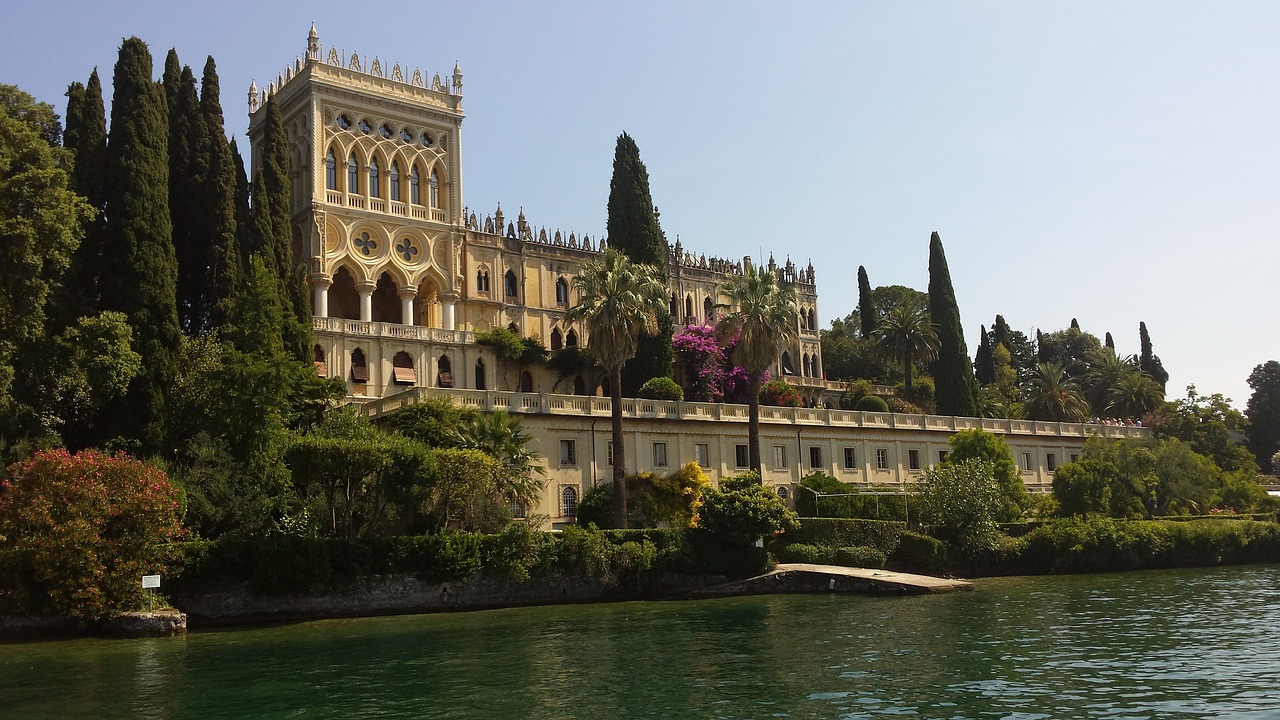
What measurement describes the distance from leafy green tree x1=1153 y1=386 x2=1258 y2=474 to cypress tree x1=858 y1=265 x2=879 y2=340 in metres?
29.7

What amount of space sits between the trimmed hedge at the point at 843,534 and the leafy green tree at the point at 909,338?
3225 cm

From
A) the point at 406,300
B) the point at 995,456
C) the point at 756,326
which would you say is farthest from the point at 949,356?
the point at 406,300

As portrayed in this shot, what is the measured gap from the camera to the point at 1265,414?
321 ft

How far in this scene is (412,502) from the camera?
38.5m

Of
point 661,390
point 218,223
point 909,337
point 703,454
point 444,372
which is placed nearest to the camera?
point 218,223

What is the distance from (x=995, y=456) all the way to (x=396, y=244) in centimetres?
3321

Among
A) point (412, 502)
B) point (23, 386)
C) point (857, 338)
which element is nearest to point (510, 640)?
point (412, 502)

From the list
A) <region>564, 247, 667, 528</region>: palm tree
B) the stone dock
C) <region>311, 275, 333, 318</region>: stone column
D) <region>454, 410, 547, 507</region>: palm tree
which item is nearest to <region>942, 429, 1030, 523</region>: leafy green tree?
the stone dock

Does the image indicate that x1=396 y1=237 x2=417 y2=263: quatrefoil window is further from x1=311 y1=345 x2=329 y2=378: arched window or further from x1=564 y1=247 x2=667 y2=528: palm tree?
x1=564 y1=247 x2=667 y2=528: palm tree

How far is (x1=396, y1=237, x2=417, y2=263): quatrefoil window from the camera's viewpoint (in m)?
63.2

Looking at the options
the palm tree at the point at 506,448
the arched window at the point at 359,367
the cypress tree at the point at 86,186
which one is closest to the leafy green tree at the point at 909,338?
the arched window at the point at 359,367

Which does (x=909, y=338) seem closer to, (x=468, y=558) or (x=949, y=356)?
(x=949, y=356)

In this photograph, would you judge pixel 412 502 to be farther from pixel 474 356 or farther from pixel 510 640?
pixel 474 356

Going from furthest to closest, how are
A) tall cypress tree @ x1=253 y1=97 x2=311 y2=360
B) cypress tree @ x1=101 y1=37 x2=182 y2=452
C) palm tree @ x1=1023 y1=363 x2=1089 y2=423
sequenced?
1. palm tree @ x1=1023 y1=363 x2=1089 y2=423
2. tall cypress tree @ x1=253 y1=97 x2=311 y2=360
3. cypress tree @ x1=101 y1=37 x2=182 y2=452
